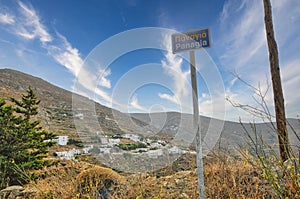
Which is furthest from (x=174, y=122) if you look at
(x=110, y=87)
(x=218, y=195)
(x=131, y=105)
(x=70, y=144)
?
(x=70, y=144)

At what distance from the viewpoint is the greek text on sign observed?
215 cm

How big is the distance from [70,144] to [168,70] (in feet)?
79.9

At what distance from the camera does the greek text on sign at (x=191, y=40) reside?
2.15m

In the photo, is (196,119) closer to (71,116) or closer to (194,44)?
(194,44)

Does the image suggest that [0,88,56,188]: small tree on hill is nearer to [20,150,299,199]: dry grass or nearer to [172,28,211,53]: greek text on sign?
[20,150,299,199]: dry grass

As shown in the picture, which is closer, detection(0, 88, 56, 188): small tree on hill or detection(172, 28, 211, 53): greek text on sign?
detection(172, 28, 211, 53): greek text on sign

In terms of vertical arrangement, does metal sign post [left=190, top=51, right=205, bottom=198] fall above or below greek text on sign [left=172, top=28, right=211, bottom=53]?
below

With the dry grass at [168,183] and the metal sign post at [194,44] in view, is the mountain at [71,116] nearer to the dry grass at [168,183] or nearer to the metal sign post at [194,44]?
the dry grass at [168,183]

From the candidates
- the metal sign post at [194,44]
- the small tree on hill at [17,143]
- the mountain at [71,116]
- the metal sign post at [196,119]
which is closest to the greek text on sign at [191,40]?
the metal sign post at [194,44]

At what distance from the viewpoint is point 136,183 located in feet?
11.2

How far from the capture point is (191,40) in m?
2.16

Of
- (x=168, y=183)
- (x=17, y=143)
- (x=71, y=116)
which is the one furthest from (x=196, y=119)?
(x=71, y=116)

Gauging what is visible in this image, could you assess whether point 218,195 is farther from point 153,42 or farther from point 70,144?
point 70,144

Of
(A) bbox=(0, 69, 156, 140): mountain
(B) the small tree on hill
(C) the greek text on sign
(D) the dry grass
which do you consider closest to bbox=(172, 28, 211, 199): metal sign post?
(C) the greek text on sign
